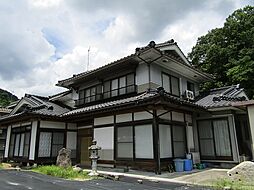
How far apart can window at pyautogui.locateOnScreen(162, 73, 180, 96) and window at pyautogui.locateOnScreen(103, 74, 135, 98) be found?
6.43 ft

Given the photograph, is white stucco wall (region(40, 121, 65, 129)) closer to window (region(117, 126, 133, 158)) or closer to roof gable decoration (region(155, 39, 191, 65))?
window (region(117, 126, 133, 158))

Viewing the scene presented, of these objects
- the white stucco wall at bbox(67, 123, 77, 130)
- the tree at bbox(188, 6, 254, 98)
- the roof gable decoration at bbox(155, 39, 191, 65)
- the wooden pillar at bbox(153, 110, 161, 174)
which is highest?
the tree at bbox(188, 6, 254, 98)

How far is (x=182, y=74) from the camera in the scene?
15297mm

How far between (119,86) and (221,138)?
6.76m

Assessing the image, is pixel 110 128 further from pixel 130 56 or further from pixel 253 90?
pixel 253 90

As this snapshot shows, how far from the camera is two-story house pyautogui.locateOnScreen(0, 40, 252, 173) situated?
10.9 m

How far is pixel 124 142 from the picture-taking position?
11.8m

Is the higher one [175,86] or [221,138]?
[175,86]

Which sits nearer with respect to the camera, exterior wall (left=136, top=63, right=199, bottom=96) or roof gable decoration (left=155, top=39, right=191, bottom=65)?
exterior wall (left=136, top=63, right=199, bottom=96)

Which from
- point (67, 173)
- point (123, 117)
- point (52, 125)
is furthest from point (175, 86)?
point (52, 125)

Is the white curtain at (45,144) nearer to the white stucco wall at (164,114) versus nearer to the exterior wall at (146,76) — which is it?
the exterior wall at (146,76)

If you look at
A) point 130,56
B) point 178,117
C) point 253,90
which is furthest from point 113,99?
point 253,90

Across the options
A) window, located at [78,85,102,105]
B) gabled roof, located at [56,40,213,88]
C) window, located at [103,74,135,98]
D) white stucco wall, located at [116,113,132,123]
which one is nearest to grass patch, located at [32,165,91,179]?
white stucco wall, located at [116,113,132,123]

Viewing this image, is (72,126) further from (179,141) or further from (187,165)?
(187,165)
